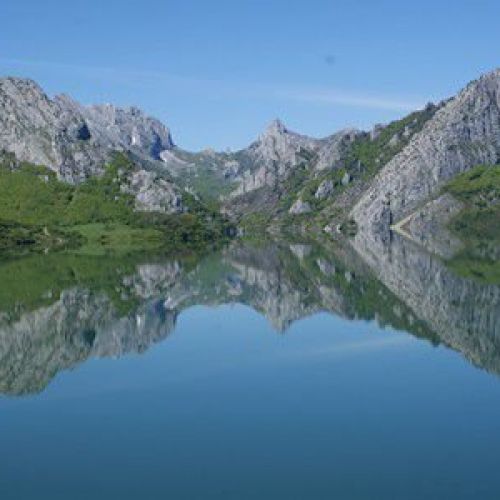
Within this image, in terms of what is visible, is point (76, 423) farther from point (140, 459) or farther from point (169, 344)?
point (169, 344)

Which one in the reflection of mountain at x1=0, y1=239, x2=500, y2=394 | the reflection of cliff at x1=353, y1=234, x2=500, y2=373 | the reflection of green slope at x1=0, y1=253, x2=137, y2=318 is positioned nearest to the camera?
the reflection of cliff at x1=353, y1=234, x2=500, y2=373

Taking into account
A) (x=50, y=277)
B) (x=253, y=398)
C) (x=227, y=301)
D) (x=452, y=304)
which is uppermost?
(x=452, y=304)

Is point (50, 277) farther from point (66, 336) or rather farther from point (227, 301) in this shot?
point (66, 336)

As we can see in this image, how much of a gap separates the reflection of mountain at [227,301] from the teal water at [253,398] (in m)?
0.48

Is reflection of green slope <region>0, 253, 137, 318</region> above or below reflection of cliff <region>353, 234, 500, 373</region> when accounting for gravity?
below

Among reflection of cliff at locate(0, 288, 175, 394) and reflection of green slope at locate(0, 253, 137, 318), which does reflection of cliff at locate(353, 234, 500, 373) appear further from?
reflection of green slope at locate(0, 253, 137, 318)

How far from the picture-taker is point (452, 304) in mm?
99938

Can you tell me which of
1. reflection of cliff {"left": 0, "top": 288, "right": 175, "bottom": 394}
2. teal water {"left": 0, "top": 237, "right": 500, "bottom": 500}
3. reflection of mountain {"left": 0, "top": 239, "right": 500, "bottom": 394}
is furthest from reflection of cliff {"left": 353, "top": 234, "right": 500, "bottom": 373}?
reflection of cliff {"left": 0, "top": 288, "right": 175, "bottom": 394}

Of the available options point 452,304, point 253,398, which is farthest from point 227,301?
point 253,398

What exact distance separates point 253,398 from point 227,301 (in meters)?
60.2

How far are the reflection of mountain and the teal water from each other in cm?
48

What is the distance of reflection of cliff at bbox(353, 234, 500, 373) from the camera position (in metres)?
74.1

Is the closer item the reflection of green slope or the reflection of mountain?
the reflection of mountain

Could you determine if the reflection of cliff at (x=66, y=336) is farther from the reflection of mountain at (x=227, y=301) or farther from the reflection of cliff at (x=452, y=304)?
the reflection of cliff at (x=452, y=304)
